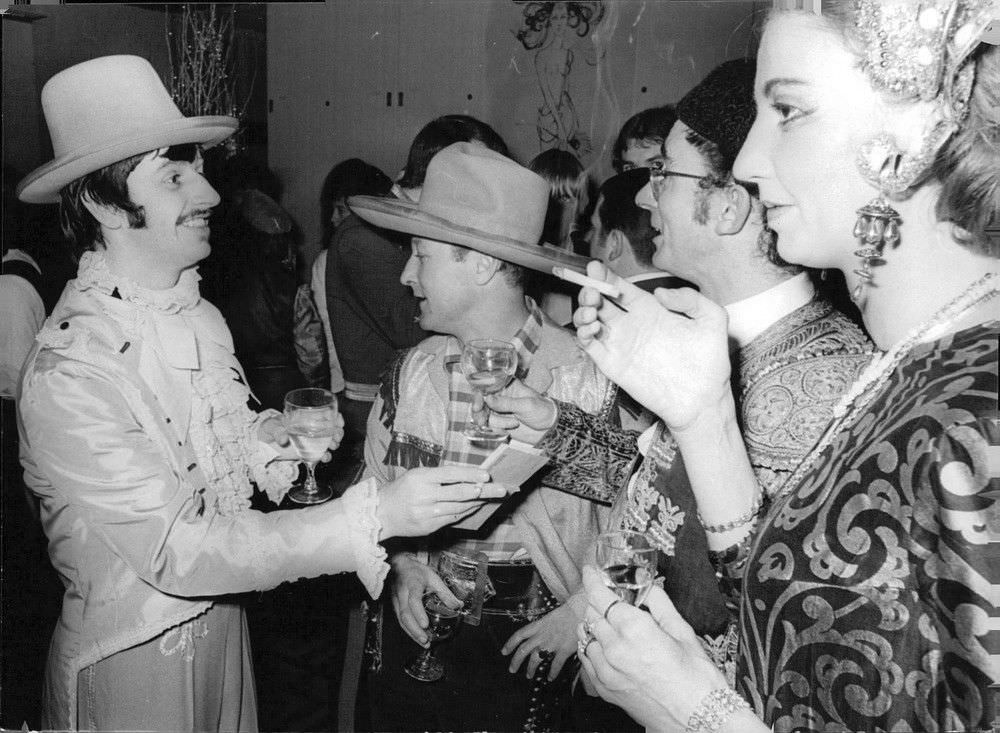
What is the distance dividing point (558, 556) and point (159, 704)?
851mm

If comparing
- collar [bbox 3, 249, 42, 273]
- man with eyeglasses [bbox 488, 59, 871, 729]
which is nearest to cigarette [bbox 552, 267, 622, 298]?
man with eyeglasses [bbox 488, 59, 871, 729]

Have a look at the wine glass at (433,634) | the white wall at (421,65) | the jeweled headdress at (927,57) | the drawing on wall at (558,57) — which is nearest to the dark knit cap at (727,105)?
the white wall at (421,65)

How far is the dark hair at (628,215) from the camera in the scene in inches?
81.8

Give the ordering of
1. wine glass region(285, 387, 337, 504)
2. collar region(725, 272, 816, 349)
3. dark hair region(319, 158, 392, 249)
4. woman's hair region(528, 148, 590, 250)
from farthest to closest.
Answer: woman's hair region(528, 148, 590, 250) < dark hair region(319, 158, 392, 249) < wine glass region(285, 387, 337, 504) < collar region(725, 272, 816, 349)

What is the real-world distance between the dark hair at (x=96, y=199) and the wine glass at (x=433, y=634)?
997 mm

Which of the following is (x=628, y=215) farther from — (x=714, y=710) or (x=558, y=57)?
(x=714, y=710)

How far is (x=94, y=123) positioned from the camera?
1239 mm

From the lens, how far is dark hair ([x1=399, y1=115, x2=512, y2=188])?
1672mm

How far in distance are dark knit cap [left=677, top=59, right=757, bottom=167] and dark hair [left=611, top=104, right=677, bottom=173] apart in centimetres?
49

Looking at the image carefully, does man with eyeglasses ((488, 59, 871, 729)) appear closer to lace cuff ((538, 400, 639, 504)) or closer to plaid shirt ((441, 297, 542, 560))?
lace cuff ((538, 400, 639, 504))

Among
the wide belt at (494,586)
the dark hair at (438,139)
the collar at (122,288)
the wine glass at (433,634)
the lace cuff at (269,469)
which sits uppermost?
the dark hair at (438,139)

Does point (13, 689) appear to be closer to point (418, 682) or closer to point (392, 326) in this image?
point (418, 682)

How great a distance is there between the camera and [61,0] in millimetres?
1344

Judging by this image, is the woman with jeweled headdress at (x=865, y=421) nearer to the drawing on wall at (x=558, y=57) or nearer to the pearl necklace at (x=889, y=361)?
the pearl necklace at (x=889, y=361)
